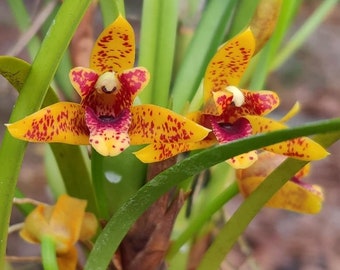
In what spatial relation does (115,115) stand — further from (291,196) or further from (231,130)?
(291,196)

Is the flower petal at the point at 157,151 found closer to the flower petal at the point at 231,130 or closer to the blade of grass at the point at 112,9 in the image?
the flower petal at the point at 231,130

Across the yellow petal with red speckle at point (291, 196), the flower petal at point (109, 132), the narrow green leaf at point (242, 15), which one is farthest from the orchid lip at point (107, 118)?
the narrow green leaf at point (242, 15)

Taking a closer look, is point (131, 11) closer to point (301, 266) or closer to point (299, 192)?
point (299, 192)

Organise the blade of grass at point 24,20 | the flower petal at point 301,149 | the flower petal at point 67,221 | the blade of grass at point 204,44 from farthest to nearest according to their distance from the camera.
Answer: the blade of grass at point 24,20 → the blade of grass at point 204,44 → the flower petal at point 67,221 → the flower petal at point 301,149

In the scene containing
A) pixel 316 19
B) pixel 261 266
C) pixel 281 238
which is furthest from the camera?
pixel 281 238

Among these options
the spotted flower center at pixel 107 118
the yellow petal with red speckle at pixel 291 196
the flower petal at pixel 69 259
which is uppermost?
the spotted flower center at pixel 107 118

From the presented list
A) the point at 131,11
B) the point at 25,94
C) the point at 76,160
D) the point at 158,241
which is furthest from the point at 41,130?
the point at 131,11
